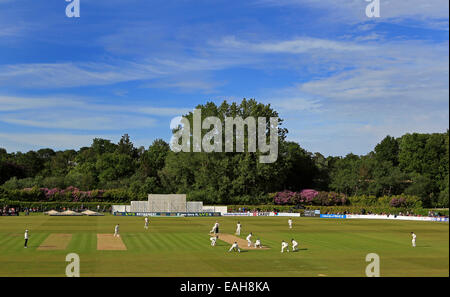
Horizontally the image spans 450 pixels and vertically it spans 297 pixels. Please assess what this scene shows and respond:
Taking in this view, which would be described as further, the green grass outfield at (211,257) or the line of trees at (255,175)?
the line of trees at (255,175)

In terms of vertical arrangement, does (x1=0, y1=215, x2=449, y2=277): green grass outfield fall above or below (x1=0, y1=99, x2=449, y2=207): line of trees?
below

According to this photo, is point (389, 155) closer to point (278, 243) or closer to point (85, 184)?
point (85, 184)

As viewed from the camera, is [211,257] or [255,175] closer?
[211,257]

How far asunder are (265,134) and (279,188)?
64.3ft

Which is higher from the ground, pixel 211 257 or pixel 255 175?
pixel 255 175

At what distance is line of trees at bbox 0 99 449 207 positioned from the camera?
11919cm

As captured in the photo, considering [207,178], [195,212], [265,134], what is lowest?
[195,212]

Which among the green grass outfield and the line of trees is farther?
the line of trees

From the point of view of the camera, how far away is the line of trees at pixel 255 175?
119188 mm

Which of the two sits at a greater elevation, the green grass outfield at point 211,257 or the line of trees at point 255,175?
the line of trees at point 255,175

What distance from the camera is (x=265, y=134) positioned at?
4791 inches

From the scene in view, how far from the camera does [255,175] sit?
118750 mm
